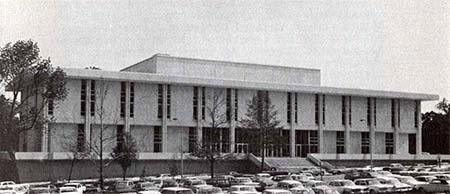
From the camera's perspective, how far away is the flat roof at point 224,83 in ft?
232

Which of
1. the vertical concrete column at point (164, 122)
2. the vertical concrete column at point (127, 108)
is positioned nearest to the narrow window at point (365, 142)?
A: the vertical concrete column at point (164, 122)

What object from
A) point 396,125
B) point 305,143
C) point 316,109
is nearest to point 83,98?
point 305,143

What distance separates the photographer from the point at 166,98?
75.6 meters

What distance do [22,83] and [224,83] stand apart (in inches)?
1045

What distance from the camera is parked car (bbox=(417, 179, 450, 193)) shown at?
4259cm

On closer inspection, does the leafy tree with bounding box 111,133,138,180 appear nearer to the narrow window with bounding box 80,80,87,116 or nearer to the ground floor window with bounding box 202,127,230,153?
the narrow window with bounding box 80,80,87,116

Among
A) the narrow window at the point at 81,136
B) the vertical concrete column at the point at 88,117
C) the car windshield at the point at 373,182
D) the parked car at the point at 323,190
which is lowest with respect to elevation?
the car windshield at the point at 373,182

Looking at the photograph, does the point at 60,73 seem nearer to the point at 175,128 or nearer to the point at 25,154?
the point at 25,154

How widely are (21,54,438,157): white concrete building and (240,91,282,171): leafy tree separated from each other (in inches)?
102

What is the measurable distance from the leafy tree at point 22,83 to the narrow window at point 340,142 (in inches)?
1602

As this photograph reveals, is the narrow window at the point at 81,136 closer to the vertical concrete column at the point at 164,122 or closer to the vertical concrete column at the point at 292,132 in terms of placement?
the vertical concrete column at the point at 164,122

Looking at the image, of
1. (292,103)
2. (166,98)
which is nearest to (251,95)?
(292,103)

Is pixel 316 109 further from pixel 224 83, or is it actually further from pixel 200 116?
pixel 200 116

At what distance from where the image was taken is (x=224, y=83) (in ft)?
255
